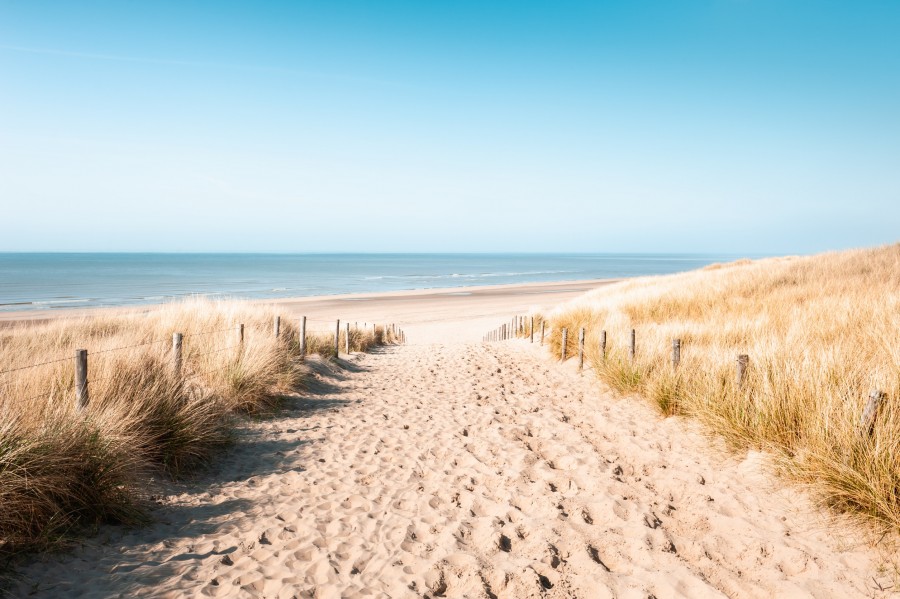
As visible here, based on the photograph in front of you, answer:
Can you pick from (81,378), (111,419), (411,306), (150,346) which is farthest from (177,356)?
(411,306)

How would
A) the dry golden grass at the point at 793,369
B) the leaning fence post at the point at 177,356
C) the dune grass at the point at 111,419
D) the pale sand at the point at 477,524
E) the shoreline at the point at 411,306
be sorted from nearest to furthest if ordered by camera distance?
the pale sand at the point at 477,524
the dune grass at the point at 111,419
the dry golden grass at the point at 793,369
the leaning fence post at the point at 177,356
the shoreline at the point at 411,306

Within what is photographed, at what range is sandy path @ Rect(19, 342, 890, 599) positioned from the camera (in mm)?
3576

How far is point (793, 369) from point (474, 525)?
13.8 ft

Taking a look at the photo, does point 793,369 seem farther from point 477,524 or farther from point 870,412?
point 477,524

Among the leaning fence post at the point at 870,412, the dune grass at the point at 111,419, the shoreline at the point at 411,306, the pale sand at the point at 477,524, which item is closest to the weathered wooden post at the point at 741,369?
the pale sand at the point at 477,524

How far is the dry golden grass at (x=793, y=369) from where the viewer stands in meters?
4.27

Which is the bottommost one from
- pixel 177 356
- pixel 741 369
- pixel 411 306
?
pixel 411 306

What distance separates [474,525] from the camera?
4.56 m

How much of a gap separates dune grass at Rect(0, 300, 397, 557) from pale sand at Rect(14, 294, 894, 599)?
296 millimetres

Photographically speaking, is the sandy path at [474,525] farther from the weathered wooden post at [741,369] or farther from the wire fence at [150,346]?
the wire fence at [150,346]

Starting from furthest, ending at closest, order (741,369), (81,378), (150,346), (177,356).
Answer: (150,346) → (177,356) → (741,369) → (81,378)

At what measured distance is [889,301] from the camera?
373 inches

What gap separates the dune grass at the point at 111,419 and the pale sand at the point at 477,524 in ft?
0.97

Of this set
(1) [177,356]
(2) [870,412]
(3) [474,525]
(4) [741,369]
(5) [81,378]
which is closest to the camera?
(2) [870,412]
